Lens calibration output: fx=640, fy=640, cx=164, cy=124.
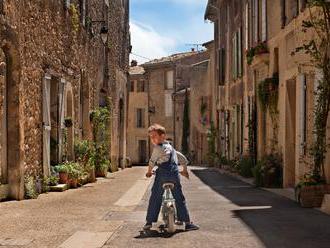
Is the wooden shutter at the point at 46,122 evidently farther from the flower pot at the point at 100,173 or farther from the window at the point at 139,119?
the window at the point at 139,119

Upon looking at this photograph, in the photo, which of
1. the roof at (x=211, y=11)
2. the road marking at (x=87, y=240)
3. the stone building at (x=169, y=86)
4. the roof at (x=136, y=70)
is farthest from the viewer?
the roof at (x=136, y=70)

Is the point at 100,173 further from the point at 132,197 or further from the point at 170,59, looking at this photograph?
the point at 170,59

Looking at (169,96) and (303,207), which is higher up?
(169,96)

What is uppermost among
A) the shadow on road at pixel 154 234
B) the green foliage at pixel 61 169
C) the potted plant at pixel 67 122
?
the potted plant at pixel 67 122

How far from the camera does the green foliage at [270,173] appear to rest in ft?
53.8

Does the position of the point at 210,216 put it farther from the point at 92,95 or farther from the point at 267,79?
the point at 92,95

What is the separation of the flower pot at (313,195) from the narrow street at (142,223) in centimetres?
21

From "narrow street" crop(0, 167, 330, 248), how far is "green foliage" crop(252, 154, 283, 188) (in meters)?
2.44

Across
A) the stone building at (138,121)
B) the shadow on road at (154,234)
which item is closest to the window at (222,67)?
the shadow on road at (154,234)

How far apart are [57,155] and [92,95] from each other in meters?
6.16

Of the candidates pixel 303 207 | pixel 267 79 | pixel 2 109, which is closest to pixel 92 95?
pixel 267 79

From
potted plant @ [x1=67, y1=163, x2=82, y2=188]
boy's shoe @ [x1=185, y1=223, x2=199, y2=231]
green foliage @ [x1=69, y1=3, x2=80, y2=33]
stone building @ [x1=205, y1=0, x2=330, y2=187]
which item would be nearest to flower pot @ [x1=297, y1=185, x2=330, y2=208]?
stone building @ [x1=205, y1=0, x2=330, y2=187]

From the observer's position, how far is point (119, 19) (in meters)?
30.1

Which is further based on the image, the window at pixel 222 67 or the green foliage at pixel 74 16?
the window at pixel 222 67
